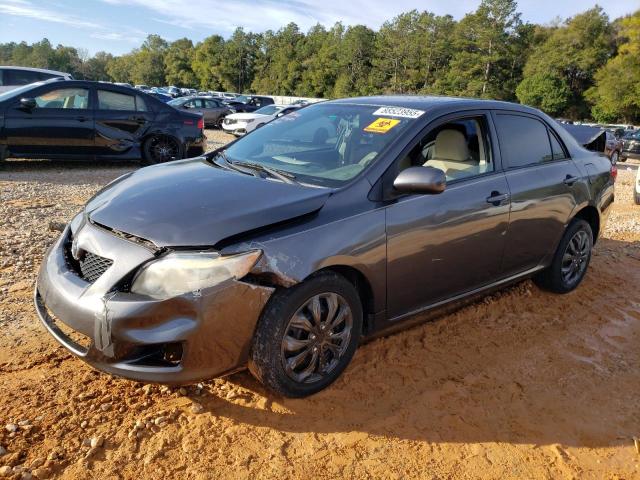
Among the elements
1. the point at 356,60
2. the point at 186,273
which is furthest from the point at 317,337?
the point at 356,60

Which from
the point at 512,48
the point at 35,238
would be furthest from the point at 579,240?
the point at 512,48

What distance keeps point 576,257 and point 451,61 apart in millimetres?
67057

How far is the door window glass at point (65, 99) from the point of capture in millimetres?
8703

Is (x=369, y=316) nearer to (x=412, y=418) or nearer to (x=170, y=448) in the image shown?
(x=412, y=418)

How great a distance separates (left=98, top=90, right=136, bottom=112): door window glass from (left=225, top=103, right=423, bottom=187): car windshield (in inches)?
243

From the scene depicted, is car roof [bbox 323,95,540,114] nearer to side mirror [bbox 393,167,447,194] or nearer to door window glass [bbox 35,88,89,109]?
side mirror [bbox 393,167,447,194]

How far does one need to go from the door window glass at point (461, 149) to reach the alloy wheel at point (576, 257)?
4.42ft

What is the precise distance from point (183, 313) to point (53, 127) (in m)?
7.78

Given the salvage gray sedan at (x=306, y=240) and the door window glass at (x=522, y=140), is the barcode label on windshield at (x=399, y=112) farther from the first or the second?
the door window glass at (x=522, y=140)

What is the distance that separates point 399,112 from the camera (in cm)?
342

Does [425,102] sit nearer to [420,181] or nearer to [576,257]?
[420,181]

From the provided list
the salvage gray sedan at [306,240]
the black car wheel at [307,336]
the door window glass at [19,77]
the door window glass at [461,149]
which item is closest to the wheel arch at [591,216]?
the salvage gray sedan at [306,240]

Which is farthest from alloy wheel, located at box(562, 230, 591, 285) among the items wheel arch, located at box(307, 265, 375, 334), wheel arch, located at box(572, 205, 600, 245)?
wheel arch, located at box(307, 265, 375, 334)

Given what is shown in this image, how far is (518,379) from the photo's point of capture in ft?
10.3
